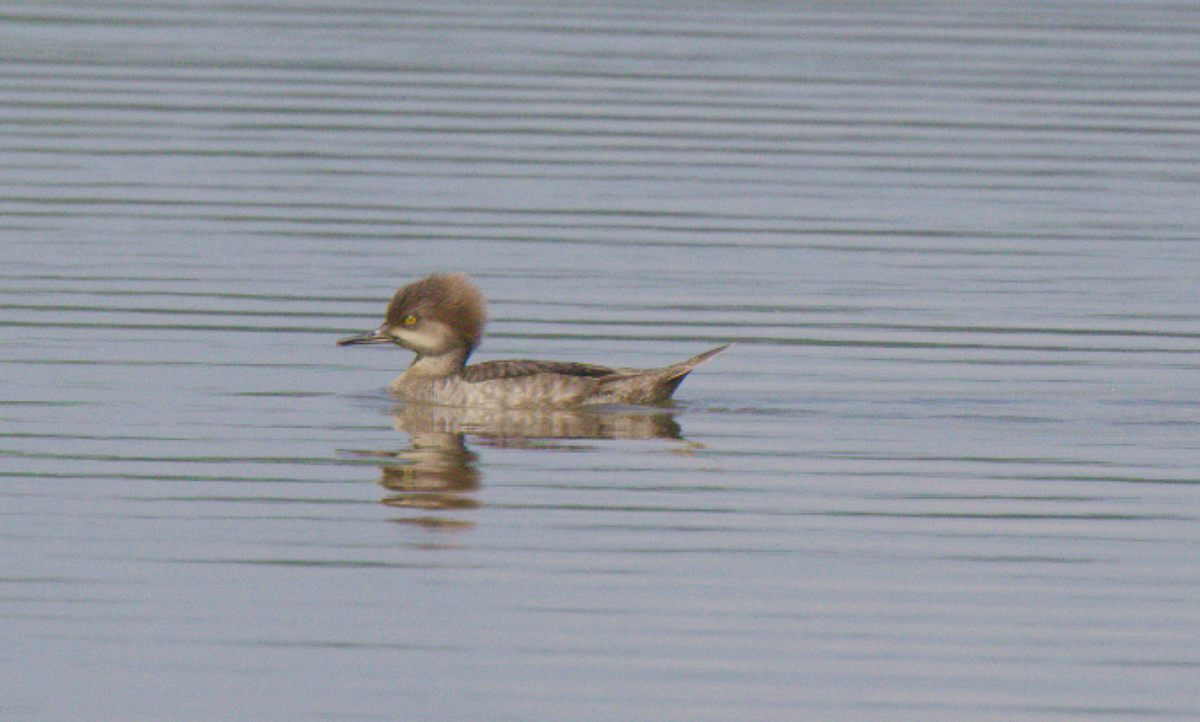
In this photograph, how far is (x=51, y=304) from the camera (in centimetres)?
1470

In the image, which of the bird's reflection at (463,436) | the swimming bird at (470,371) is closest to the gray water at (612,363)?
the bird's reflection at (463,436)

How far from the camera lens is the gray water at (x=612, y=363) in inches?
322

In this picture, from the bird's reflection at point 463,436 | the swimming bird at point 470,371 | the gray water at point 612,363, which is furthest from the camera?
the swimming bird at point 470,371

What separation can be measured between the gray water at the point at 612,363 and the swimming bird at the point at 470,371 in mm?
187

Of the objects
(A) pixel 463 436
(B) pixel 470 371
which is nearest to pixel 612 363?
(B) pixel 470 371

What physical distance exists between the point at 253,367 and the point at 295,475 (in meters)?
2.71

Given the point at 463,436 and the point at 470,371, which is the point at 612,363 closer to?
the point at 470,371

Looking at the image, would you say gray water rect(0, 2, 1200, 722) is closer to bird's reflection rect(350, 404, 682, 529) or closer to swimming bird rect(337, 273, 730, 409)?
bird's reflection rect(350, 404, 682, 529)

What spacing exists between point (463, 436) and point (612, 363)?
1.90 metres

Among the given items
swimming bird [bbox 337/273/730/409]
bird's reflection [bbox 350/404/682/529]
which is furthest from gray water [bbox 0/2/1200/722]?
swimming bird [bbox 337/273/730/409]

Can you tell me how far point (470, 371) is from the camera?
41.9 ft

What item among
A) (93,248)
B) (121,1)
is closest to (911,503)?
(93,248)

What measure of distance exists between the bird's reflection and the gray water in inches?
1.6

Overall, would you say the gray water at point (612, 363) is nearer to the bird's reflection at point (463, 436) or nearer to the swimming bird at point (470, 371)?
the bird's reflection at point (463, 436)
